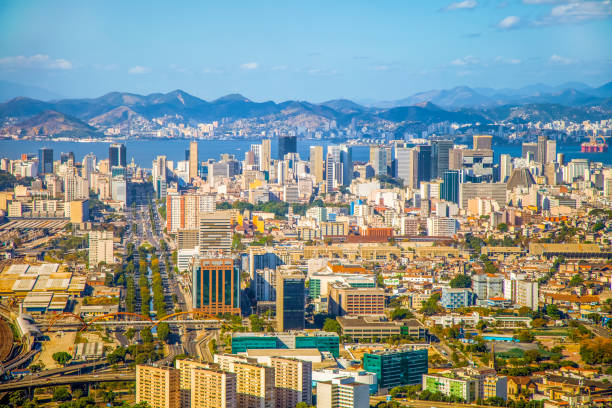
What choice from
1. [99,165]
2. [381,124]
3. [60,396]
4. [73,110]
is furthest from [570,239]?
[73,110]

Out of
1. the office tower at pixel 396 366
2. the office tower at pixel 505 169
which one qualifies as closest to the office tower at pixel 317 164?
the office tower at pixel 505 169

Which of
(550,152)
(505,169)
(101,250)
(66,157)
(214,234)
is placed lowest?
(101,250)

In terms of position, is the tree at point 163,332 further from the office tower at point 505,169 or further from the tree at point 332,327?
the office tower at point 505,169

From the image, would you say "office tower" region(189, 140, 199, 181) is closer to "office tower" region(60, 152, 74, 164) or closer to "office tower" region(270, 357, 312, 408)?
"office tower" region(60, 152, 74, 164)

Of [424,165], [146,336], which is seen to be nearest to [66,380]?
[146,336]

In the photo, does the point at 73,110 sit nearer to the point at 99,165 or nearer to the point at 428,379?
the point at 99,165

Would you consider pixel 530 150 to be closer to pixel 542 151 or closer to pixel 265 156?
pixel 542 151
